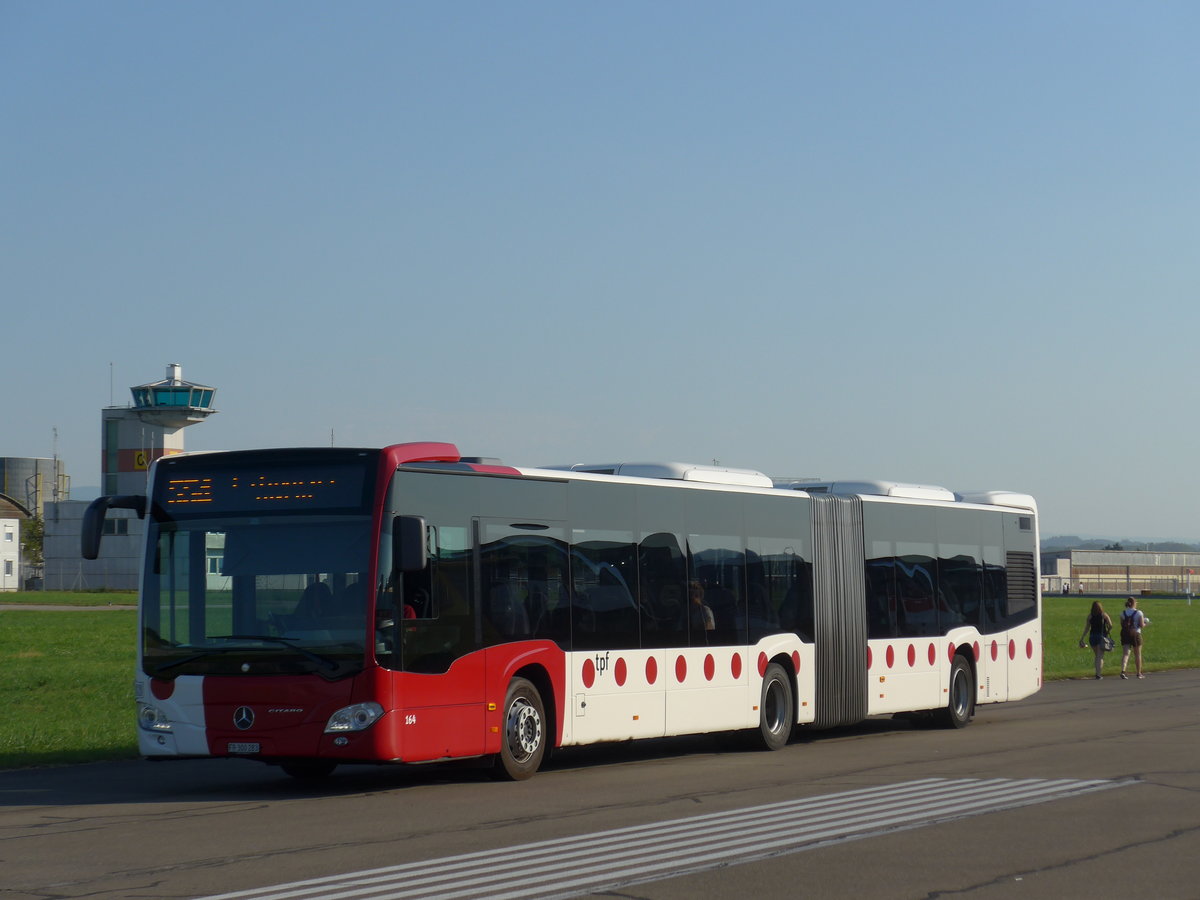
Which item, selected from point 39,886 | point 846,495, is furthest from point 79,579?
point 39,886

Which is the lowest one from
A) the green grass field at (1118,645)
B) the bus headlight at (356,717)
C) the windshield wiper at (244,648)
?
the green grass field at (1118,645)

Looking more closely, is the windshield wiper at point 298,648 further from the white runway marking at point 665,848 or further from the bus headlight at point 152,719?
the white runway marking at point 665,848

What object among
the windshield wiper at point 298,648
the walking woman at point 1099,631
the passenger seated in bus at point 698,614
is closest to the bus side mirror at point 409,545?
the windshield wiper at point 298,648

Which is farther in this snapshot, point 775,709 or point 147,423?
point 147,423

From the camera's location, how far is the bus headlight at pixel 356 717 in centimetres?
1358

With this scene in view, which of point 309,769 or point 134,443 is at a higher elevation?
point 134,443

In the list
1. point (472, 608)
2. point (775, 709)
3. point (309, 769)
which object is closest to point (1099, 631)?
point (775, 709)

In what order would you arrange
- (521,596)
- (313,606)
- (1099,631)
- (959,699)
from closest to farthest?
(313,606) < (521,596) < (959,699) < (1099,631)

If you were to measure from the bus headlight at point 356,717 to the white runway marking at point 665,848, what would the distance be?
2.97 m

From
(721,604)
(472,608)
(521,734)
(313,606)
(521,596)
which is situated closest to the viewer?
(313,606)

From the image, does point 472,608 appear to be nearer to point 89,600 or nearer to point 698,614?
point 698,614

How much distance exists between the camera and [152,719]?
14305mm

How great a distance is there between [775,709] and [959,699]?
479cm

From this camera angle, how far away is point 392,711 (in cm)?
1365
